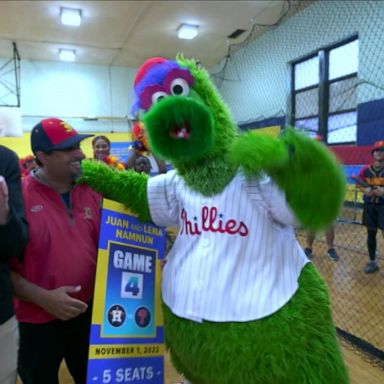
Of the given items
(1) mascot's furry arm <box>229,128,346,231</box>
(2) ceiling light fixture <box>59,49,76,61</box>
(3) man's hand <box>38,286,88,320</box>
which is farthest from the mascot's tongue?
(2) ceiling light fixture <box>59,49,76,61</box>

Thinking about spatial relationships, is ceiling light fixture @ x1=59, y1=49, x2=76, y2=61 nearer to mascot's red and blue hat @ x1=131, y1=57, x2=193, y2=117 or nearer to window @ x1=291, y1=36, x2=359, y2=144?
window @ x1=291, y1=36, x2=359, y2=144

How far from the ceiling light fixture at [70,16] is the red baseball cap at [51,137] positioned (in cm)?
611

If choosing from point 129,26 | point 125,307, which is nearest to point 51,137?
point 125,307

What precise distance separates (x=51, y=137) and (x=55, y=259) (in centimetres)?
42

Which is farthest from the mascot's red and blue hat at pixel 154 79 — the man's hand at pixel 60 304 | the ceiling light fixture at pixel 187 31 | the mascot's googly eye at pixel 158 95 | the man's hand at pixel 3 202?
the ceiling light fixture at pixel 187 31

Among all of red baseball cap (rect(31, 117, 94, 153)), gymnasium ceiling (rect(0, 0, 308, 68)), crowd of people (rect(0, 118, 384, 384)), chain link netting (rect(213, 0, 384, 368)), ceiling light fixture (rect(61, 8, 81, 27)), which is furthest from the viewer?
ceiling light fixture (rect(61, 8, 81, 27))

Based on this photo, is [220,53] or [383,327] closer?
[383,327]

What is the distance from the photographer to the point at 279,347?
1.07 m

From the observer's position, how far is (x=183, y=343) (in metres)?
1.18

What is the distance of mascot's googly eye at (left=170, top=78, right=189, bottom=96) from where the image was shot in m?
1.18

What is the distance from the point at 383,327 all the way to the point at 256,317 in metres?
2.25

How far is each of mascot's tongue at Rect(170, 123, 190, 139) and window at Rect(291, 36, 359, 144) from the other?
18.4ft

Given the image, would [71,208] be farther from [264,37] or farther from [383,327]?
[264,37]

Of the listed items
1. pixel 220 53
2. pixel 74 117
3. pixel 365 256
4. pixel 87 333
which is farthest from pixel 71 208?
pixel 74 117
